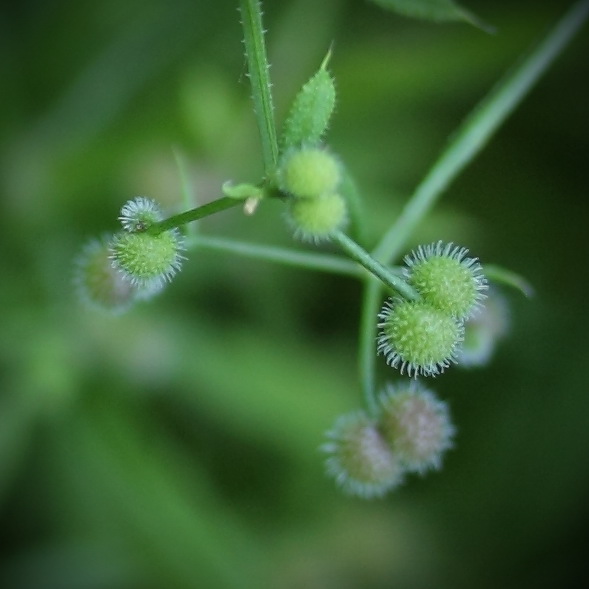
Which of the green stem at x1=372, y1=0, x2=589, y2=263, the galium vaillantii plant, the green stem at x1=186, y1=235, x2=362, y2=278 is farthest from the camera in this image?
the green stem at x1=372, y1=0, x2=589, y2=263


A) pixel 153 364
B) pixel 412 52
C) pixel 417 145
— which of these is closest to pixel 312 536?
pixel 153 364

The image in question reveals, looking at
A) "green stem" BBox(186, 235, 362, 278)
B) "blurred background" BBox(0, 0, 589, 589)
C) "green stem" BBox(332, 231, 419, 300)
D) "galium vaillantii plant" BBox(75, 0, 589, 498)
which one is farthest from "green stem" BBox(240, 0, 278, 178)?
"blurred background" BBox(0, 0, 589, 589)

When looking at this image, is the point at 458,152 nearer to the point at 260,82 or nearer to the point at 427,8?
the point at 427,8

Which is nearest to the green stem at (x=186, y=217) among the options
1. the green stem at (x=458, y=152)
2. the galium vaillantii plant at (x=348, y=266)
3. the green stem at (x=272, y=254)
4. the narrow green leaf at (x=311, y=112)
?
the galium vaillantii plant at (x=348, y=266)

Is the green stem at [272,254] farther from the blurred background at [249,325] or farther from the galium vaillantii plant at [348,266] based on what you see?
the blurred background at [249,325]

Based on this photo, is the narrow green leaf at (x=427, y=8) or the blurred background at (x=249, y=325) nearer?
the narrow green leaf at (x=427, y=8)

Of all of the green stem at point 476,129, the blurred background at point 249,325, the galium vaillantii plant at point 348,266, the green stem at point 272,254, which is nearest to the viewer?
the galium vaillantii plant at point 348,266

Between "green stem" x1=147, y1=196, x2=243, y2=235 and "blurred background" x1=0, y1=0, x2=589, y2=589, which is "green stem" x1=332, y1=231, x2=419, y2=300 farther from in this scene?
"blurred background" x1=0, y1=0, x2=589, y2=589

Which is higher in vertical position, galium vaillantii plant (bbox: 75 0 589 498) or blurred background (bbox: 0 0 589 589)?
blurred background (bbox: 0 0 589 589)
